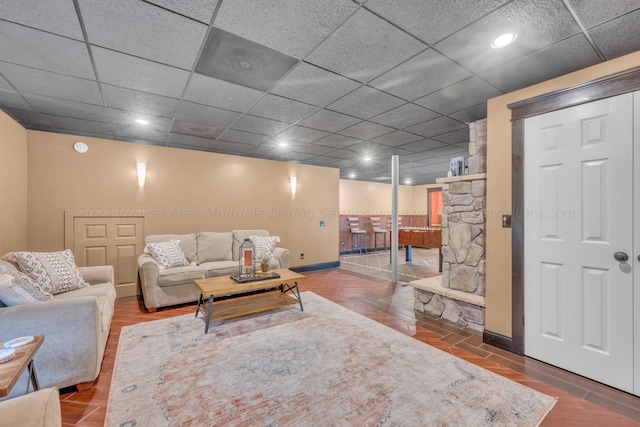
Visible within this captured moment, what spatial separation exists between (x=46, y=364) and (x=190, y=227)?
314 cm

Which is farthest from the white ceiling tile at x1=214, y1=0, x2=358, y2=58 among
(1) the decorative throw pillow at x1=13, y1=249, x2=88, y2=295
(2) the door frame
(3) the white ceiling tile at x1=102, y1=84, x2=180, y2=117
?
(1) the decorative throw pillow at x1=13, y1=249, x2=88, y2=295

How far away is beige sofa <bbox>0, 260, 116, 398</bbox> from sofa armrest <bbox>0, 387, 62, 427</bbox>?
119 cm

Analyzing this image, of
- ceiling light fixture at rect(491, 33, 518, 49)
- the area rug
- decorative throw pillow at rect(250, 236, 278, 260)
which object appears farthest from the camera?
decorative throw pillow at rect(250, 236, 278, 260)

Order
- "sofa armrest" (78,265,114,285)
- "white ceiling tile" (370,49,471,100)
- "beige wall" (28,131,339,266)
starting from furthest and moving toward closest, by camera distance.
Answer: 1. "beige wall" (28,131,339,266)
2. "sofa armrest" (78,265,114,285)
3. "white ceiling tile" (370,49,471,100)

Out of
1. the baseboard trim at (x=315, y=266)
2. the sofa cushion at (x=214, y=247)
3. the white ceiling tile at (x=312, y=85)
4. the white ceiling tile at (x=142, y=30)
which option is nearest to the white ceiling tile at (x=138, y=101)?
the white ceiling tile at (x=142, y=30)

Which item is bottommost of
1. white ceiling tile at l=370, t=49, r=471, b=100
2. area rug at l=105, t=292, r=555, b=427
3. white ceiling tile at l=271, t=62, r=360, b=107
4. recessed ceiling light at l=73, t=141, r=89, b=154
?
area rug at l=105, t=292, r=555, b=427

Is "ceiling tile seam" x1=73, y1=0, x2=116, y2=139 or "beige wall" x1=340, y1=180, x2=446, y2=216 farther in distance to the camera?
"beige wall" x1=340, y1=180, x2=446, y2=216

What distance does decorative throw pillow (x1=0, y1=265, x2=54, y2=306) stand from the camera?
6.05 ft

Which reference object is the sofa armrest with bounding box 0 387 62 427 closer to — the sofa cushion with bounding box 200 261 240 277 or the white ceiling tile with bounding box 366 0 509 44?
the white ceiling tile with bounding box 366 0 509 44

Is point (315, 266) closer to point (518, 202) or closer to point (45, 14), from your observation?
point (518, 202)

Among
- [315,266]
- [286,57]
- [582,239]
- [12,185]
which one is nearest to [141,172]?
[12,185]

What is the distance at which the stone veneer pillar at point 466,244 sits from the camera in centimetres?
290

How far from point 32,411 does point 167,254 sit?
3.25 metres

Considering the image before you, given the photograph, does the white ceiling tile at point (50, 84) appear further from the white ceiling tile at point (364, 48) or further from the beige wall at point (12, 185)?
the white ceiling tile at point (364, 48)
